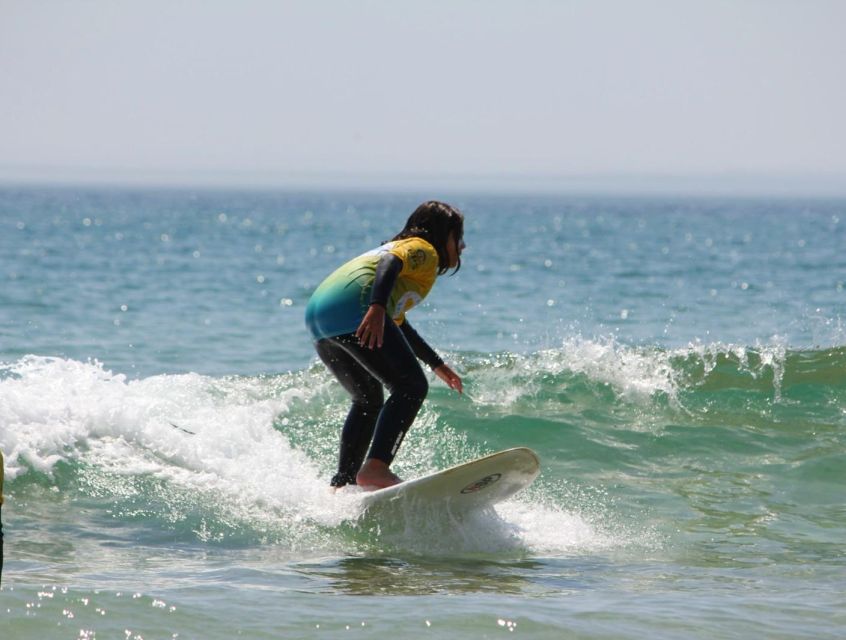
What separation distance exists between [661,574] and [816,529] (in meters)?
1.56

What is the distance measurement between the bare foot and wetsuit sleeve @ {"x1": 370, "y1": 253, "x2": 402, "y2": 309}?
0.88m

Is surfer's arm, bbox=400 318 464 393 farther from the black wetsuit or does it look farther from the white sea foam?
the white sea foam

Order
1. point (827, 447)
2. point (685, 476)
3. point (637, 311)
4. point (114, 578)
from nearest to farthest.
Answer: point (114, 578), point (685, 476), point (827, 447), point (637, 311)

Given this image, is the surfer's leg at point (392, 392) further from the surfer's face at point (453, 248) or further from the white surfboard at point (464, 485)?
the surfer's face at point (453, 248)

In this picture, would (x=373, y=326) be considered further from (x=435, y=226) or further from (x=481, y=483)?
(x=481, y=483)

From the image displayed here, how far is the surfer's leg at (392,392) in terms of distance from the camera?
5992 millimetres

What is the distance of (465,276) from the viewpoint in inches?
1109

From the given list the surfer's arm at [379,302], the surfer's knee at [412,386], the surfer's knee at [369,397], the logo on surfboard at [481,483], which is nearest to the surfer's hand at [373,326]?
the surfer's arm at [379,302]

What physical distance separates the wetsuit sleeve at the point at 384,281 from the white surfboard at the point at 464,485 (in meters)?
0.93

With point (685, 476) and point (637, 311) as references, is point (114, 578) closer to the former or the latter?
point (685, 476)

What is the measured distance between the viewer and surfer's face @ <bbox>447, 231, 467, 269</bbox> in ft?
20.2

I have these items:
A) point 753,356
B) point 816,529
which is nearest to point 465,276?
point 753,356

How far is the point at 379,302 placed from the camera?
579 centimetres

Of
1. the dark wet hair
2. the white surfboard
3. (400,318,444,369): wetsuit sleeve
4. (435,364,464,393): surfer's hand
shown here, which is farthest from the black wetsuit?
the dark wet hair
